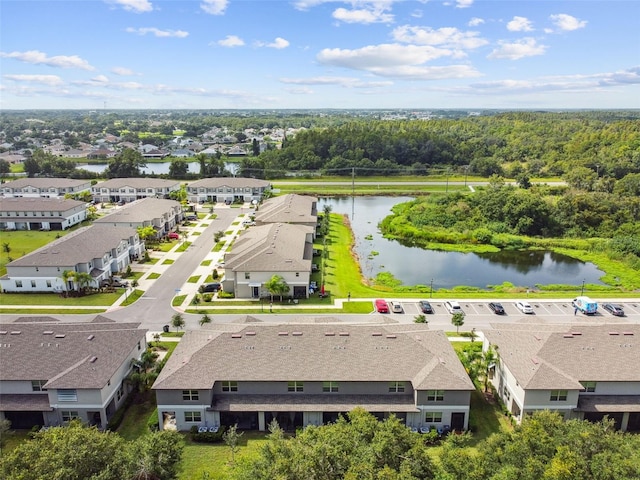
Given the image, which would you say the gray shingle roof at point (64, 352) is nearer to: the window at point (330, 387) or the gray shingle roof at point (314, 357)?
the gray shingle roof at point (314, 357)

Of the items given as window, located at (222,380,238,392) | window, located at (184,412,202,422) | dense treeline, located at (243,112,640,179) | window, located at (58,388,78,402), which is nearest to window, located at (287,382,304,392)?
window, located at (222,380,238,392)

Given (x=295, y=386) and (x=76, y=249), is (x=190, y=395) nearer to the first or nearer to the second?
(x=295, y=386)

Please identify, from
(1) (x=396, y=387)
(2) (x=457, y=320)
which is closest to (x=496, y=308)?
(2) (x=457, y=320)

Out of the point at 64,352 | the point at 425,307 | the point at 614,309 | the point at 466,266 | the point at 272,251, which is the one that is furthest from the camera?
the point at 466,266

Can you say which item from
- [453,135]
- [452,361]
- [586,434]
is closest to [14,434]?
[452,361]

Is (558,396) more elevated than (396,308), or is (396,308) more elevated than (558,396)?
(558,396)

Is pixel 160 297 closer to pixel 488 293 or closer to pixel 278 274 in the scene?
pixel 278 274

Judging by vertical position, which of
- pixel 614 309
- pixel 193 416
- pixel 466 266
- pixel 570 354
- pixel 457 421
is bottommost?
pixel 457 421

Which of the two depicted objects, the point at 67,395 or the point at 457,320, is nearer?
the point at 67,395
